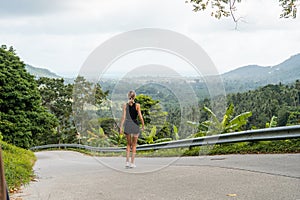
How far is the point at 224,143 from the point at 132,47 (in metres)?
4.75

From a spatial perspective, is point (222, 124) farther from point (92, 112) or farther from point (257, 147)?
point (92, 112)

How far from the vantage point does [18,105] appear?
1400 inches

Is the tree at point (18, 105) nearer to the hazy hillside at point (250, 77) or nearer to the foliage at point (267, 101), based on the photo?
the hazy hillside at point (250, 77)

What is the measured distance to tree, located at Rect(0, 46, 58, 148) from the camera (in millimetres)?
33875

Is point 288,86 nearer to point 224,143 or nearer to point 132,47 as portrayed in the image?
point 224,143

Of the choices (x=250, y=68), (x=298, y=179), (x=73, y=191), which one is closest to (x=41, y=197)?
(x=73, y=191)

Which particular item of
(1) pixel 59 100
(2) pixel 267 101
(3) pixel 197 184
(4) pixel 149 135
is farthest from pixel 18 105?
(1) pixel 59 100

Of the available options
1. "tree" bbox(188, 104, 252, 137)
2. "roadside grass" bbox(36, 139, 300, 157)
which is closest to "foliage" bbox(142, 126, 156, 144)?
"tree" bbox(188, 104, 252, 137)

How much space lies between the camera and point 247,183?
22.7 ft

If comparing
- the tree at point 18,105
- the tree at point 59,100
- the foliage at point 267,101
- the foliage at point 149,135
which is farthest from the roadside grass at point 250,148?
the tree at point 59,100

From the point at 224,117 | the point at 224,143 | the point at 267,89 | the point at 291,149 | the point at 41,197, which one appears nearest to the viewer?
the point at 41,197

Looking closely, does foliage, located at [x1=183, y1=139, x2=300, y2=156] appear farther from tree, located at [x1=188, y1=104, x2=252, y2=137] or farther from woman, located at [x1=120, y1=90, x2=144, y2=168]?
woman, located at [x1=120, y1=90, x2=144, y2=168]

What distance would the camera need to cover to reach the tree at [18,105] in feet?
111

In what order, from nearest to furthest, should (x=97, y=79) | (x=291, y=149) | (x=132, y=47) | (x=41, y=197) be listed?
(x=41, y=197) → (x=291, y=149) → (x=132, y=47) → (x=97, y=79)
